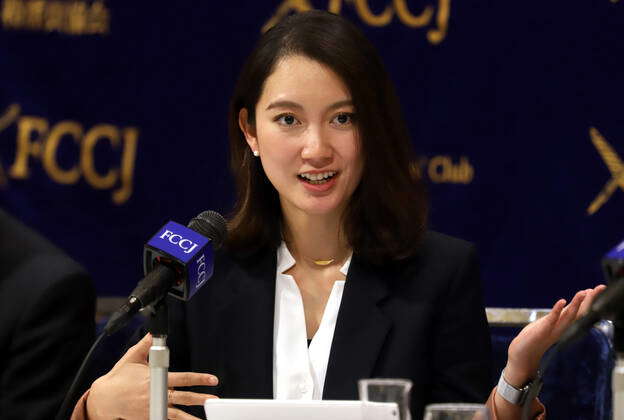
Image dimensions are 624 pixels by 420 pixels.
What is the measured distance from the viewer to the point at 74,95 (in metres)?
3.13

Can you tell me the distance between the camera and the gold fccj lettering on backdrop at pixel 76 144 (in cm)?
311

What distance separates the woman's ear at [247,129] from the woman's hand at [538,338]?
798 millimetres

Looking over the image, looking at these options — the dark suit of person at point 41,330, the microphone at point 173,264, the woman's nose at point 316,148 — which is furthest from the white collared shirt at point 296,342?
the microphone at point 173,264

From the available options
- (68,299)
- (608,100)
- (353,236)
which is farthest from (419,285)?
(608,100)

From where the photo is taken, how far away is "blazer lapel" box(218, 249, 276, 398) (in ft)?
7.83

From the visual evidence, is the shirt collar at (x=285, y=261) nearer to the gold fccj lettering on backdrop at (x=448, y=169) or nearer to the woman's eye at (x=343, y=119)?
the woman's eye at (x=343, y=119)

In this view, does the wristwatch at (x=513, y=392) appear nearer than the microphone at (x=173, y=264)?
No

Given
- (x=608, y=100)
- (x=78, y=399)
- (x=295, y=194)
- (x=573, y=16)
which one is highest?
(x=573, y=16)

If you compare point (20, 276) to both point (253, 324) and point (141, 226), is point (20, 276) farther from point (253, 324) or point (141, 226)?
point (141, 226)

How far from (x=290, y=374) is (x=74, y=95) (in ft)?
3.86

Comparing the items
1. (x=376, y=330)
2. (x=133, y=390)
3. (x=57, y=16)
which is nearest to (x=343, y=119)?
(x=376, y=330)

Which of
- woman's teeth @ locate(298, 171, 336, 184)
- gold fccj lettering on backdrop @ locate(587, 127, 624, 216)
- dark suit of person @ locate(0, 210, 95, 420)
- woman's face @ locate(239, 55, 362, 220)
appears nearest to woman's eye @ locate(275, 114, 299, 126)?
woman's face @ locate(239, 55, 362, 220)

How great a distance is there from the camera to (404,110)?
3.11 metres

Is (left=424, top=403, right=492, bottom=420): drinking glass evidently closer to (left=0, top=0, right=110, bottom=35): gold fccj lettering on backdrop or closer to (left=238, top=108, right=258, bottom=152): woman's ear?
(left=238, top=108, right=258, bottom=152): woman's ear
